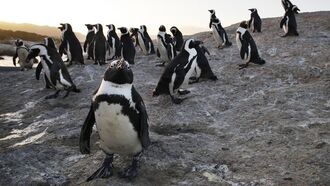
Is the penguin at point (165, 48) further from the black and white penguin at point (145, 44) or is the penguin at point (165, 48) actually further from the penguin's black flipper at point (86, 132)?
the penguin's black flipper at point (86, 132)

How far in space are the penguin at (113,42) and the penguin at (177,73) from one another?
7184mm

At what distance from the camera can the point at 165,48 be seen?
15977mm

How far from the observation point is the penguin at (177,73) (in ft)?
33.0

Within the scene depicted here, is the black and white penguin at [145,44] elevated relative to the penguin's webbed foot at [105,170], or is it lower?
elevated

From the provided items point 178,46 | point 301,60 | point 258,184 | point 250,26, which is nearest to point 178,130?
point 258,184

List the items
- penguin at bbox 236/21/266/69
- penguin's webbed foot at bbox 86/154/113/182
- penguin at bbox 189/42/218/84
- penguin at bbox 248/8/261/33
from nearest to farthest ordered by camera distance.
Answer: penguin's webbed foot at bbox 86/154/113/182 < penguin at bbox 189/42/218/84 < penguin at bbox 236/21/266/69 < penguin at bbox 248/8/261/33

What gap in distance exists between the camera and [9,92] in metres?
12.7

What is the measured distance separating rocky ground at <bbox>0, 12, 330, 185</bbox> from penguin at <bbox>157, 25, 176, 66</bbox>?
1.19m

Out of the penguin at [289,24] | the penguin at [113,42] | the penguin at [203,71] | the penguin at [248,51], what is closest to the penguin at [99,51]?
the penguin at [113,42]

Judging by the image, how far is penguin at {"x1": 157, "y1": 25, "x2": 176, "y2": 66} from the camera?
15.6 metres

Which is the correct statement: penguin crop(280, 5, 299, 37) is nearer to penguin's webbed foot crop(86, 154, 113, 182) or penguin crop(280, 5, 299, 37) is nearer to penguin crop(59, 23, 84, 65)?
penguin crop(59, 23, 84, 65)

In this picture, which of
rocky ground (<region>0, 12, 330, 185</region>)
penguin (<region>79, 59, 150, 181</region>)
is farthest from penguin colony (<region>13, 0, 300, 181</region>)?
rocky ground (<region>0, 12, 330, 185</region>)

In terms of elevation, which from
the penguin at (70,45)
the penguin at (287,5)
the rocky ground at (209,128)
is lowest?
the rocky ground at (209,128)

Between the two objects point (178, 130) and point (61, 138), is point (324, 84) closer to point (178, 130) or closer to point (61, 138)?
point (178, 130)
